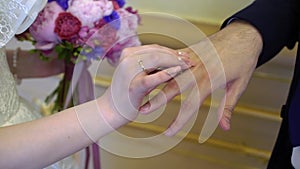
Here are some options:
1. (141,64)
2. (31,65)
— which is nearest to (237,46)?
(141,64)

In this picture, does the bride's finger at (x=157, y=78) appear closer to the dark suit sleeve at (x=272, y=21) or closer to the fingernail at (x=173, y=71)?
the fingernail at (x=173, y=71)

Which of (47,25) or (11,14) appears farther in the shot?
Result: (47,25)

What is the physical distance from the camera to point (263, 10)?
72 cm

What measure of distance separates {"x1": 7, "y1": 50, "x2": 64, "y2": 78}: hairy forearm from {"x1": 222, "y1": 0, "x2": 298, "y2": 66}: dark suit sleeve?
1.37 ft

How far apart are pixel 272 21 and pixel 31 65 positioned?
0.53 metres

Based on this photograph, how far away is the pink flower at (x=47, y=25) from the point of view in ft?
2.76

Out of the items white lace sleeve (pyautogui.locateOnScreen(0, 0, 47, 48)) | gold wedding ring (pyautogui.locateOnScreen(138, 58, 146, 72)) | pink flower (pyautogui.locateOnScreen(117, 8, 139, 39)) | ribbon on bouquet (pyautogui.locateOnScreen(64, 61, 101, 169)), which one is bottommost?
ribbon on bouquet (pyautogui.locateOnScreen(64, 61, 101, 169))

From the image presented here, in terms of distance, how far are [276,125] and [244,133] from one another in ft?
0.26

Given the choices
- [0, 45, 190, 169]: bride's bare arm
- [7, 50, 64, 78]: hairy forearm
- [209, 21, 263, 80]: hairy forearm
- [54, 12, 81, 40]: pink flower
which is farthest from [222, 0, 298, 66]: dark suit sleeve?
[7, 50, 64, 78]: hairy forearm

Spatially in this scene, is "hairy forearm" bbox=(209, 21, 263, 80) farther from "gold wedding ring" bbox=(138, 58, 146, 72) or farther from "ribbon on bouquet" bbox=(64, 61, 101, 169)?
"ribbon on bouquet" bbox=(64, 61, 101, 169)

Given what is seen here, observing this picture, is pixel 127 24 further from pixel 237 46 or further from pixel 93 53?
pixel 237 46

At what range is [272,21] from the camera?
71 cm

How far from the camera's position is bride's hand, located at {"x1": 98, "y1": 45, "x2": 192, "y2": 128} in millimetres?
531

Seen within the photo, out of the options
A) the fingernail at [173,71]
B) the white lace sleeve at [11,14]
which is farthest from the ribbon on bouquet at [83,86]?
the fingernail at [173,71]
